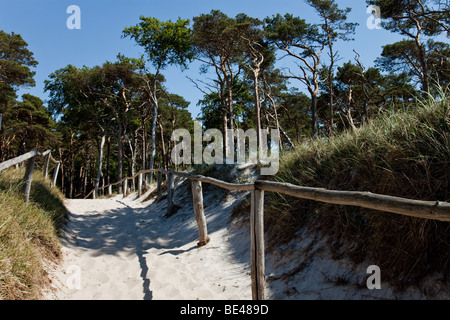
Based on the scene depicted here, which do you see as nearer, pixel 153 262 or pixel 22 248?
pixel 22 248

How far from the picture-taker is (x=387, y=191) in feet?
9.52

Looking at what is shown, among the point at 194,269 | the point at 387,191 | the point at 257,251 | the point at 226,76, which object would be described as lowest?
the point at 194,269

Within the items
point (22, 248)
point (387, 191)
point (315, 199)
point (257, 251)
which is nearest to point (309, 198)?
point (315, 199)

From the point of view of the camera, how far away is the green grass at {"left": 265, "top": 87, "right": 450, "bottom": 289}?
2330mm

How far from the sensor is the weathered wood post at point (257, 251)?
2500 mm

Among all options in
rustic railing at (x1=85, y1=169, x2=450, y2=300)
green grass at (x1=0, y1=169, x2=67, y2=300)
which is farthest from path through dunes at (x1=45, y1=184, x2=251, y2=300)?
A: rustic railing at (x1=85, y1=169, x2=450, y2=300)

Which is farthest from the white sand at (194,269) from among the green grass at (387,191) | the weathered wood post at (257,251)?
the weathered wood post at (257,251)

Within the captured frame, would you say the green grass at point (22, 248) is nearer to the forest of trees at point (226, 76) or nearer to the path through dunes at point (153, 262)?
the path through dunes at point (153, 262)

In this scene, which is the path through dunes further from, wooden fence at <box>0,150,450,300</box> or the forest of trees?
the forest of trees

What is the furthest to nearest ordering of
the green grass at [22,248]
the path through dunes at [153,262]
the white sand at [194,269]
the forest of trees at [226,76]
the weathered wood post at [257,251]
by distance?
the forest of trees at [226,76]
the path through dunes at [153,262]
the white sand at [194,269]
the weathered wood post at [257,251]
the green grass at [22,248]

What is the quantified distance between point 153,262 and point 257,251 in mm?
2257

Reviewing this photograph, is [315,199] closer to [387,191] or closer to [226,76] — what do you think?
[387,191]

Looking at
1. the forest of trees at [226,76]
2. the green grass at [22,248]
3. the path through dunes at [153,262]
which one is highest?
the forest of trees at [226,76]
